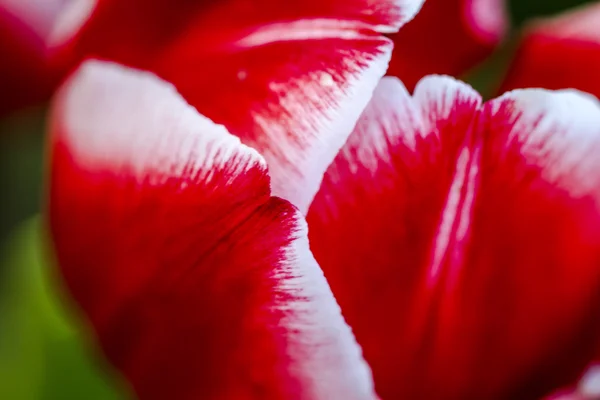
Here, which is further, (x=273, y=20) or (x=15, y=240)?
(x=15, y=240)

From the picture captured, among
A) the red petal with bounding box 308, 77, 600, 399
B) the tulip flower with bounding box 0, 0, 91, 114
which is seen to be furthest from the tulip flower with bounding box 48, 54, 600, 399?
the tulip flower with bounding box 0, 0, 91, 114

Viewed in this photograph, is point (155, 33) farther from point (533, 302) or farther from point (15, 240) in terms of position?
point (15, 240)

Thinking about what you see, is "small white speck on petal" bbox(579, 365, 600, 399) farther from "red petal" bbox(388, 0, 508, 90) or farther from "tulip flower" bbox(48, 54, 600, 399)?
"red petal" bbox(388, 0, 508, 90)

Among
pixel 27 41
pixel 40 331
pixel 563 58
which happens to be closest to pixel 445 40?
pixel 563 58

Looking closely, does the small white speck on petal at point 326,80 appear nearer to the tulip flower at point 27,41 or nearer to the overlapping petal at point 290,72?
the overlapping petal at point 290,72

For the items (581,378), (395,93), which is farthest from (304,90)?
(581,378)

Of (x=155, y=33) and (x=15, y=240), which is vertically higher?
(x=155, y=33)
